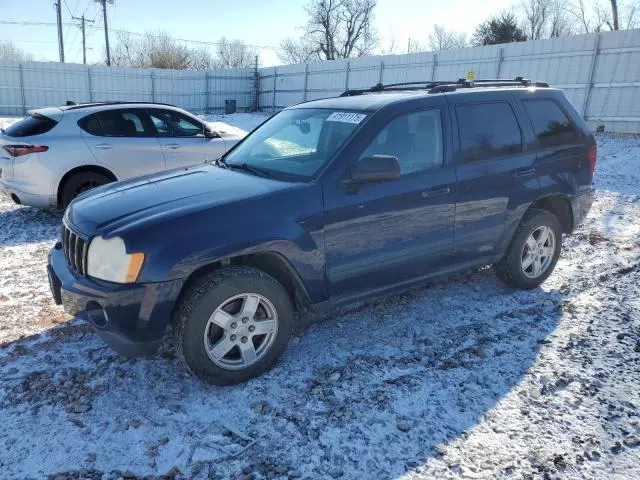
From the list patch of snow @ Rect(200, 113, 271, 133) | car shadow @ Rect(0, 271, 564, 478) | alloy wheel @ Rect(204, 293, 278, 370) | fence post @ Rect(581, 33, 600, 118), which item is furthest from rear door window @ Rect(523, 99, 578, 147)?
patch of snow @ Rect(200, 113, 271, 133)

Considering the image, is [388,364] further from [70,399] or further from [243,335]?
[70,399]

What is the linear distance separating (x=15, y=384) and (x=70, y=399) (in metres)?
0.42

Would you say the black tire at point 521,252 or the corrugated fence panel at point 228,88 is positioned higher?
the corrugated fence panel at point 228,88

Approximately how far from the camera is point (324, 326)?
396 cm

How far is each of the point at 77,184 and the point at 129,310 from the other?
4434mm

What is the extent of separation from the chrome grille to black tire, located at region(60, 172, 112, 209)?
3496 mm

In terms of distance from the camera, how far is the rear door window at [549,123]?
438 cm

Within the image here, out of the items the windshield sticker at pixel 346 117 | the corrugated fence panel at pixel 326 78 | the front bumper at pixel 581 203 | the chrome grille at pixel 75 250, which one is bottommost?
the chrome grille at pixel 75 250

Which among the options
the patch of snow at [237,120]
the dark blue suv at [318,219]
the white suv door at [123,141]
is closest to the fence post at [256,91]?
the patch of snow at [237,120]

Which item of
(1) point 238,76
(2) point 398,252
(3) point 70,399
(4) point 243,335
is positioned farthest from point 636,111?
(1) point 238,76

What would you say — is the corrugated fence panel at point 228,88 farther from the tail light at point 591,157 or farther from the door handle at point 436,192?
the door handle at point 436,192

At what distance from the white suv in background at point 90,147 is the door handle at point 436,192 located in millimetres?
4609

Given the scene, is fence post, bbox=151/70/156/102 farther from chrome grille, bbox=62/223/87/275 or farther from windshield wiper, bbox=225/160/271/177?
chrome grille, bbox=62/223/87/275

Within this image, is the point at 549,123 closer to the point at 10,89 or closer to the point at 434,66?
the point at 434,66
